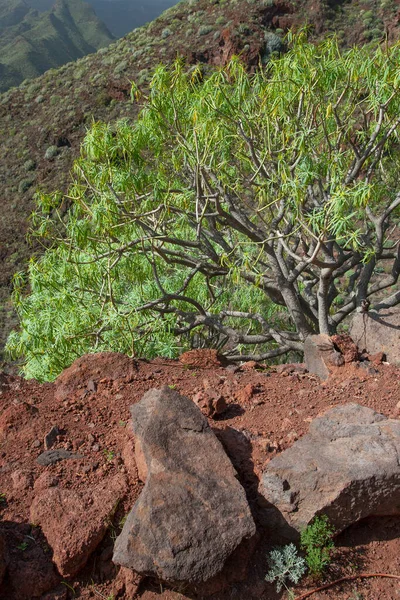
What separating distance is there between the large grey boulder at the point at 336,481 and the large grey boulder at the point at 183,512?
9.5 inches

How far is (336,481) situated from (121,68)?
24253 mm

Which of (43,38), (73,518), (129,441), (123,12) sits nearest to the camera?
(73,518)

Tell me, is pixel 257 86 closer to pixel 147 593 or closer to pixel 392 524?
pixel 392 524

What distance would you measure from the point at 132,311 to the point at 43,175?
56.7ft

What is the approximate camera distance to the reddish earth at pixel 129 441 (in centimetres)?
233

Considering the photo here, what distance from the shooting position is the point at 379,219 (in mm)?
4715

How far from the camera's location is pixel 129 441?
2.82m

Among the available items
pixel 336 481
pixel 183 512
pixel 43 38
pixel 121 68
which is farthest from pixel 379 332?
pixel 43 38

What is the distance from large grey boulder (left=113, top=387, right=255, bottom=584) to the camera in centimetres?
218

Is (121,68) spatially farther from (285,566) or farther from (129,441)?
(285,566)

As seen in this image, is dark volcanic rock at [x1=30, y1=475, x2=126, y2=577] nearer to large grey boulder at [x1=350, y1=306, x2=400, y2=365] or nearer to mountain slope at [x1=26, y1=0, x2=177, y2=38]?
large grey boulder at [x1=350, y1=306, x2=400, y2=365]

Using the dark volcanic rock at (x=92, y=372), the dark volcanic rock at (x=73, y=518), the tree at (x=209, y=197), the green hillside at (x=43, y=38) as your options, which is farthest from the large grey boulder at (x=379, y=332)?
the green hillside at (x=43, y=38)

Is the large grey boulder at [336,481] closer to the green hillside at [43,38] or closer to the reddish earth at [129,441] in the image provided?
the reddish earth at [129,441]

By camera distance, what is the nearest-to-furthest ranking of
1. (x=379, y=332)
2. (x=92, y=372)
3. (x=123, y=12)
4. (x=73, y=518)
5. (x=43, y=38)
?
1. (x=73, y=518)
2. (x=92, y=372)
3. (x=379, y=332)
4. (x=43, y=38)
5. (x=123, y=12)
